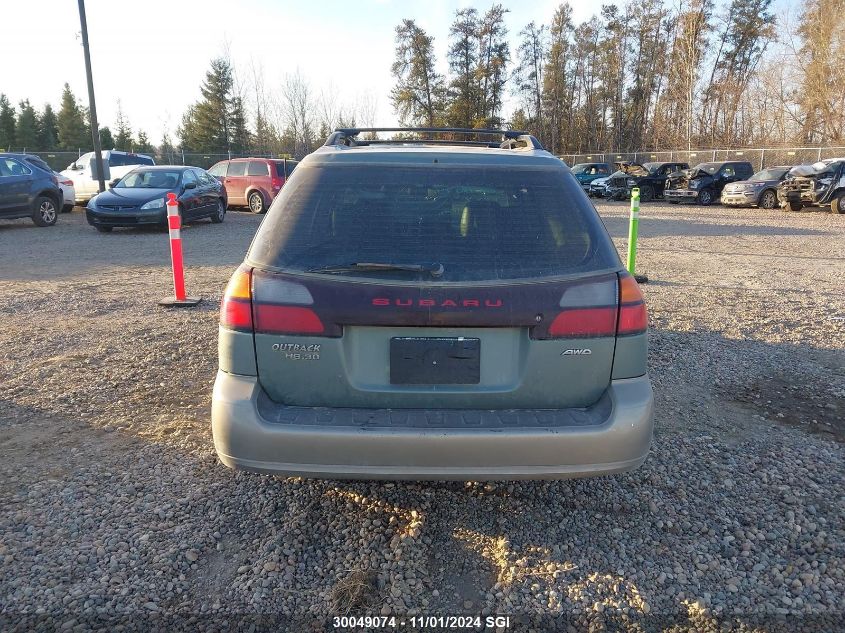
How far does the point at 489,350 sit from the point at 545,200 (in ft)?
2.38

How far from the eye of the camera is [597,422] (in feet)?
7.98

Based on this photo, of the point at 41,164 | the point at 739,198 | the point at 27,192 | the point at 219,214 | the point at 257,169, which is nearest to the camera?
the point at 27,192

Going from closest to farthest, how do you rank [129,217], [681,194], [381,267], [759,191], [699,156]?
1. [381,267]
2. [129,217]
3. [759,191]
4. [681,194]
5. [699,156]

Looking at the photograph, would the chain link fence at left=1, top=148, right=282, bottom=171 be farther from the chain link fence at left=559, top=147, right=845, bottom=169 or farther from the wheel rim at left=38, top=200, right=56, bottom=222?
the wheel rim at left=38, top=200, right=56, bottom=222

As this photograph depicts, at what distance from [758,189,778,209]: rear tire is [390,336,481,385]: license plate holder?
24.5 m

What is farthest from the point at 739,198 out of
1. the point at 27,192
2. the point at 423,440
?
the point at 423,440

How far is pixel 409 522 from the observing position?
2.90 metres

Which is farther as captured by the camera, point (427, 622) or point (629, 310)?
point (629, 310)

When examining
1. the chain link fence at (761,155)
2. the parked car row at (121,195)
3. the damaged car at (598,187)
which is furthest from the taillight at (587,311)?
the chain link fence at (761,155)

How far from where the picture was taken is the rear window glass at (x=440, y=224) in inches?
97.2

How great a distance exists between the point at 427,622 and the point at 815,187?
2288 centimetres

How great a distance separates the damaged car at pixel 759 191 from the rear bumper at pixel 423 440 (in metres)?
24.0

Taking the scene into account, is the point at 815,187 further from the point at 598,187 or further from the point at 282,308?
the point at 282,308

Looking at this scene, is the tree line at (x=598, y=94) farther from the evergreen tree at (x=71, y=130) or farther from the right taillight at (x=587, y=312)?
the right taillight at (x=587, y=312)
